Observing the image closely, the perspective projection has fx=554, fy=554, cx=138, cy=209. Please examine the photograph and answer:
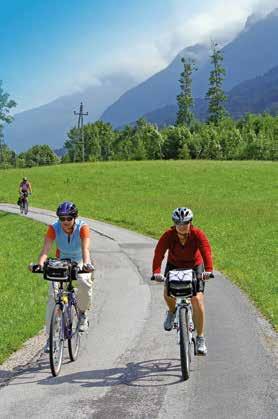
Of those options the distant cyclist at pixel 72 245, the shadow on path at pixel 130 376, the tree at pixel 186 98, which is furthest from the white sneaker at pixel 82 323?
the tree at pixel 186 98

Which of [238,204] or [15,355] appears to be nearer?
[15,355]

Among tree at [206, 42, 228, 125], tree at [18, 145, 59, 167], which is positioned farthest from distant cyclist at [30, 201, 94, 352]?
tree at [18, 145, 59, 167]

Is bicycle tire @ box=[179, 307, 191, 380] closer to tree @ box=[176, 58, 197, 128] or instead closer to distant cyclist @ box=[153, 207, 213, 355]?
distant cyclist @ box=[153, 207, 213, 355]

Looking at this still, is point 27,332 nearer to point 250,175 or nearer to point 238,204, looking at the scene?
point 238,204

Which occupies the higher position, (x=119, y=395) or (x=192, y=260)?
(x=192, y=260)

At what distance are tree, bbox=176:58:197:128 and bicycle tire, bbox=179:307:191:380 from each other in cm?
12729

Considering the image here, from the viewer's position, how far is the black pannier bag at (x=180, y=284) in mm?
7836

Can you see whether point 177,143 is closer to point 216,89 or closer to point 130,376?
point 216,89

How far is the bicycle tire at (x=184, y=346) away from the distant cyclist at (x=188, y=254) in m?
0.42

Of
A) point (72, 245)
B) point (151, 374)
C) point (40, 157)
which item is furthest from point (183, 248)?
point (40, 157)

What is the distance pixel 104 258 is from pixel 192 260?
11709mm

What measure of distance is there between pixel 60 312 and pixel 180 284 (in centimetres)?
184

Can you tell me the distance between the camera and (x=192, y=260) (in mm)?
8469

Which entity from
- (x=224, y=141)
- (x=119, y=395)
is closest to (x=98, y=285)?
(x=119, y=395)
